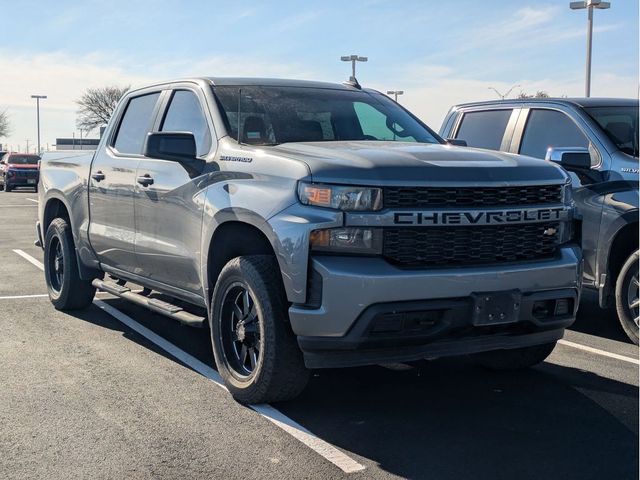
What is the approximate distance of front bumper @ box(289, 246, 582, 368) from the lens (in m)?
3.91

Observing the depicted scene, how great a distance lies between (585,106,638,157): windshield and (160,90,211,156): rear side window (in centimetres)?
347

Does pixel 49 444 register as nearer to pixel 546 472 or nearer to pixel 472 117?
pixel 546 472

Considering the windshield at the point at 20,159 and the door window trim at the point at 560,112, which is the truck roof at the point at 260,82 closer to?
the door window trim at the point at 560,112

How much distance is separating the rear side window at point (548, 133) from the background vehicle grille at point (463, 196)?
102 inches

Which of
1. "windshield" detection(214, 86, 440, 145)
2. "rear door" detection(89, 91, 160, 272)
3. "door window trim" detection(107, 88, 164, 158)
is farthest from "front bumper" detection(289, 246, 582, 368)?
"door window trim" detection(107, 88, 164, 158)

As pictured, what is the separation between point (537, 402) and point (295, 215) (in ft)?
6.27

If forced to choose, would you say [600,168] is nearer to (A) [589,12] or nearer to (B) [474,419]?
(B) [474,419]

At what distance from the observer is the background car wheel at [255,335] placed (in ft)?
14.0

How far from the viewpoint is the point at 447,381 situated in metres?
5.19

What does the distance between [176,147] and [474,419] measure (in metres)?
2.42

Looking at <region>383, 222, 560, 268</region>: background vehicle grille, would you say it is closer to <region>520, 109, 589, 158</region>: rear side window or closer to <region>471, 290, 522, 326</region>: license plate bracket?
<region>471, 290, 522, 326</region>: license plate bracket

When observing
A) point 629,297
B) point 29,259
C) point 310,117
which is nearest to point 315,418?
point 310,117

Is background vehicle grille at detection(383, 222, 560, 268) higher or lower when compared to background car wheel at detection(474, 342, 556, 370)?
higher

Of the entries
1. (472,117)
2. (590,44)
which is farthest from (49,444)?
(590,44)
